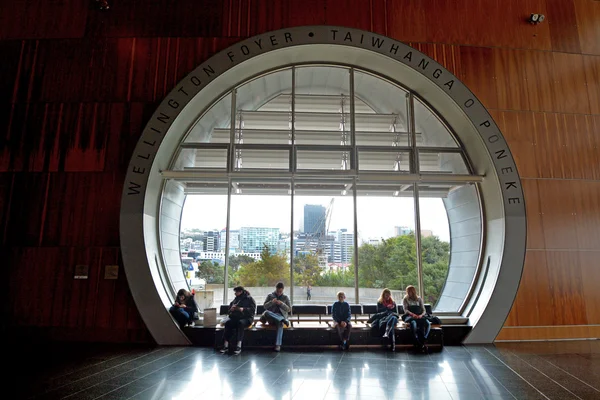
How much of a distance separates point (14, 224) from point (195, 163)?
11.2 ft

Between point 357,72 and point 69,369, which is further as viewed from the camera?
point 357,72

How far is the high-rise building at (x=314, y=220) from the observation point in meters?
6.71

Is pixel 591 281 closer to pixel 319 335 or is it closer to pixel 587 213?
pixel 587 213

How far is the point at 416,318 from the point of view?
5746mm

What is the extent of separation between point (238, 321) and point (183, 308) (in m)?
1.15

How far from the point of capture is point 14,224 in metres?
6.25

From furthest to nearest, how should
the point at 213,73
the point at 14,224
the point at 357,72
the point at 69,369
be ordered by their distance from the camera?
1. the point at 357,72
2. the point at 213,73
3. the point at 14,224
4. the point at 69,369

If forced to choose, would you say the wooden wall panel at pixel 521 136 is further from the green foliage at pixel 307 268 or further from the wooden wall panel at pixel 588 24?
the green foliage at pixel 307 268

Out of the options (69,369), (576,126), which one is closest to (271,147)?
(69,369)

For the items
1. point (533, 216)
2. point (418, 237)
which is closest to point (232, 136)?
point (418, 237)

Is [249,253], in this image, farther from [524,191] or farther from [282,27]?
[524,191]

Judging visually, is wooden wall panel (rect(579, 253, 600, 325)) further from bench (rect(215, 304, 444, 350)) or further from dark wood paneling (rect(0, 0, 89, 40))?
dark wood paneling (rect(0, 0, 89, 40))

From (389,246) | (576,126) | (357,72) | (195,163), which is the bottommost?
(389,246)

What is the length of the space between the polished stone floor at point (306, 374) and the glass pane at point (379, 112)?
414cm
